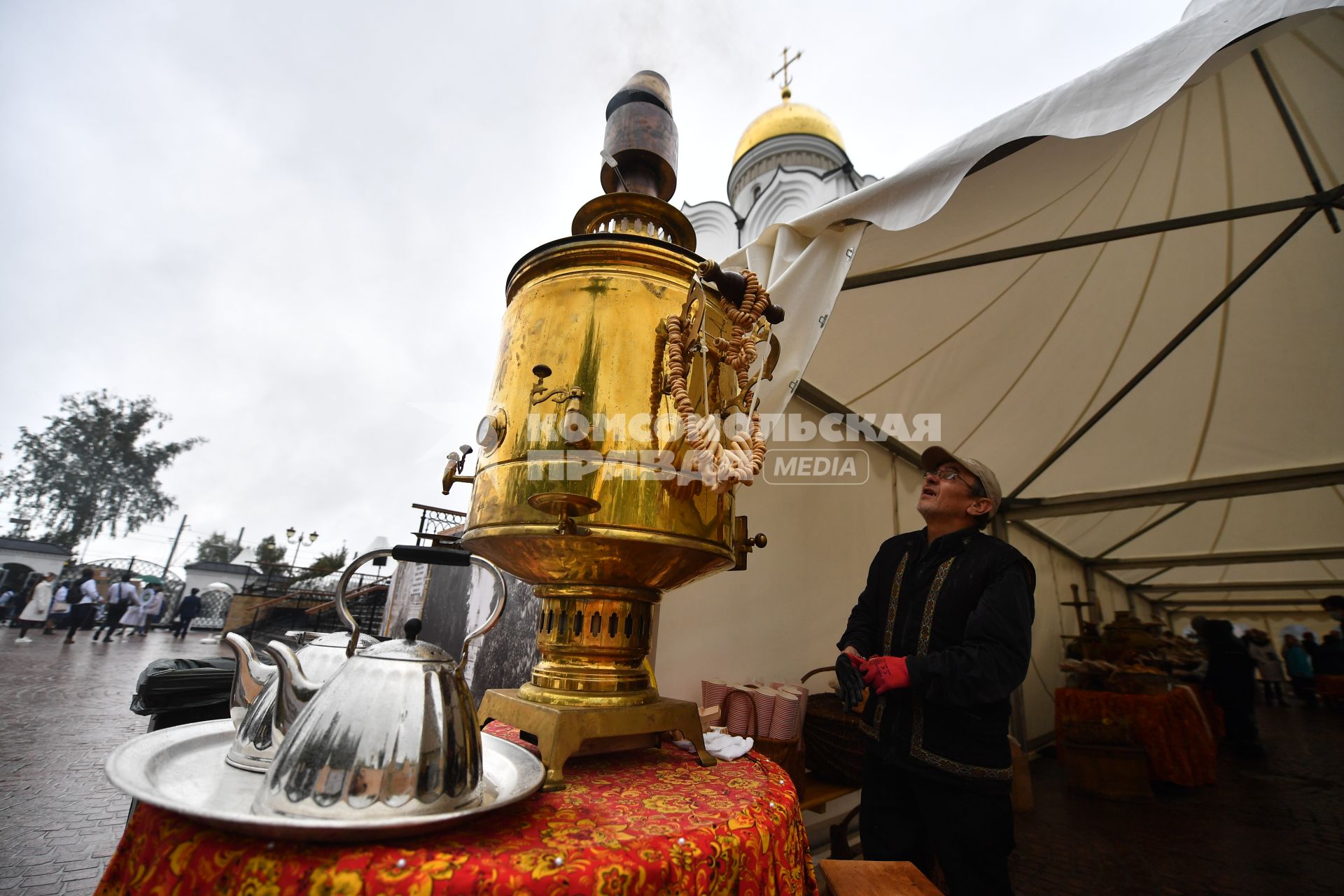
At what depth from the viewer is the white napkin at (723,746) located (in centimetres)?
122

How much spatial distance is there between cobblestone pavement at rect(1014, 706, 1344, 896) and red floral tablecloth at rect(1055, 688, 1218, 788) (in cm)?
20

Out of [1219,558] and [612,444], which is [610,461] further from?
[1219,558]

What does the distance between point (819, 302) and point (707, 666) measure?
194 centimetres

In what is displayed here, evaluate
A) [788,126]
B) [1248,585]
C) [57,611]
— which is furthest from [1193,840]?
[57,611]

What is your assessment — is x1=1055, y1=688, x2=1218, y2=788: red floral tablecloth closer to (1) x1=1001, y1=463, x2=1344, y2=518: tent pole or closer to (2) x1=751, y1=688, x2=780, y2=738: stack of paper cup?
(1) x1=1001, y1=463, x2=1344, y2=518: tent pole

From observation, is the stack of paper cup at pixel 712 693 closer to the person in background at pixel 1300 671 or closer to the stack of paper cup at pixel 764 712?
the stack of paper cup at pixel 764 712

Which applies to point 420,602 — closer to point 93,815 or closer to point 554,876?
point 93,815

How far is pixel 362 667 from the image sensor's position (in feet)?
2.34

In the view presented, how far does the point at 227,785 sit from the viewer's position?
0.78 meters

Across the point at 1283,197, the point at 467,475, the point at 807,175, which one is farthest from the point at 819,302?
the point at 807,175

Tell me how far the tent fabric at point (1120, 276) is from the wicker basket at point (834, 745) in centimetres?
185

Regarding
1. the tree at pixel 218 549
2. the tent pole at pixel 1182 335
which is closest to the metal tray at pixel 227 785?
the tent pole at pixel 1182 335

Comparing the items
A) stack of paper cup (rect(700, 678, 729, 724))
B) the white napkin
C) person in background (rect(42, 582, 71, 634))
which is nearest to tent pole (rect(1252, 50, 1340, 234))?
the white napkin

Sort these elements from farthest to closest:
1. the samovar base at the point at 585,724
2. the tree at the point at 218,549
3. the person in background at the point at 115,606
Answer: the tree at the point at 218,549 < the person in background at the point at 115,606 < the samovar base at the point at 585,724
